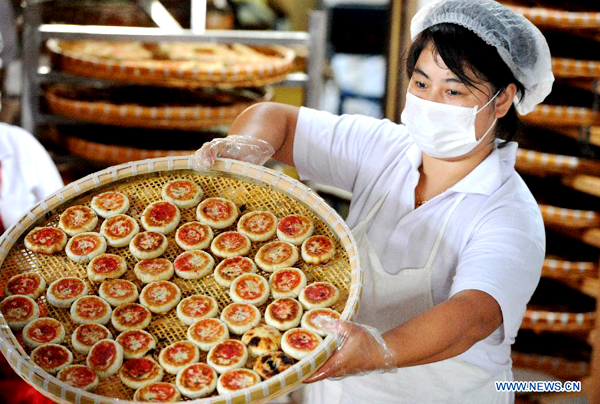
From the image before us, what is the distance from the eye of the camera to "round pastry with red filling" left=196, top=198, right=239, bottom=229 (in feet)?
6.76

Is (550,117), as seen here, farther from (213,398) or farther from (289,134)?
(213,398)

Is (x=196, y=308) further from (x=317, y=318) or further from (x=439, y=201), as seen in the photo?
(x=439, y=201)

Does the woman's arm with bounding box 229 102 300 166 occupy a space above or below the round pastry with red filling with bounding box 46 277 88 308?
above

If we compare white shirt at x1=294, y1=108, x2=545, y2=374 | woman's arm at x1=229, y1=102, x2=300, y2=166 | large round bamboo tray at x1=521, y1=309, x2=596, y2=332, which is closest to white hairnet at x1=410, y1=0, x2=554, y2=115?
white shirt at x1=294, y1=108, x2=545, y2=374

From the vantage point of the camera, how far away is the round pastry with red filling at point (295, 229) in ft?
6.53

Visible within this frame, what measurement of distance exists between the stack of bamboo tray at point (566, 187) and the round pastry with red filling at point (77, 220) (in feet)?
6.63

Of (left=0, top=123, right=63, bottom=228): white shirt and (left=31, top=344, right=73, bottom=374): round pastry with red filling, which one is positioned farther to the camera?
(left=0, top=123, right=63, bottom=228): white shirt

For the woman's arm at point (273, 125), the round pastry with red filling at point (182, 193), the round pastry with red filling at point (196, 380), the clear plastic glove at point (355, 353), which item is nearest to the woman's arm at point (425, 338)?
A: the clear plastic glove at point (355, 353)

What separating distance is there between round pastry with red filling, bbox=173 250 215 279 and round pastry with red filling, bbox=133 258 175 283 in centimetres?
2

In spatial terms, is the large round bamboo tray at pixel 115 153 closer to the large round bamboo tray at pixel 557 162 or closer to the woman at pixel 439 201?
the woman at pixel 439 201

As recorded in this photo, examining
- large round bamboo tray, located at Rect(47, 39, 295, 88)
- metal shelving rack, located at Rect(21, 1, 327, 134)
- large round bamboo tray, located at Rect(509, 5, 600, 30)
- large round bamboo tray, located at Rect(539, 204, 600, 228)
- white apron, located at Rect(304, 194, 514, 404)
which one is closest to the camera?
white apron, located at Rect(304, 194, 514, 404)

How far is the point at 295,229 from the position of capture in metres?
2.01

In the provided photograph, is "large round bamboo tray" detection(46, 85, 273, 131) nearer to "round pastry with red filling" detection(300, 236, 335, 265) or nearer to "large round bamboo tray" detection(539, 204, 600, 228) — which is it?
"large round bamboo tray" detection(539, 204, 600, 228)

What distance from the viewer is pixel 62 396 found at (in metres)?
1.56
